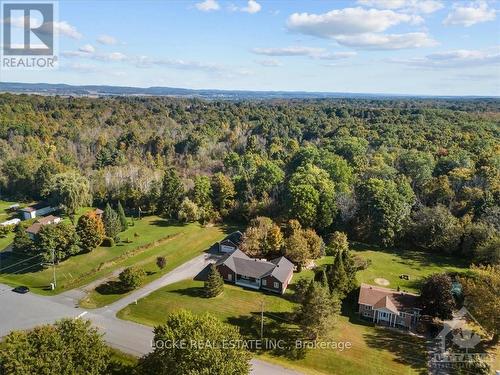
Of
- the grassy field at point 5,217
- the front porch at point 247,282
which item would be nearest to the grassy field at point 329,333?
the front porch at point 247,282

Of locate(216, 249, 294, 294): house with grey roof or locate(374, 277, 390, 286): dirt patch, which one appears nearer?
locate(216, 249, 294, 294): house with grey roof

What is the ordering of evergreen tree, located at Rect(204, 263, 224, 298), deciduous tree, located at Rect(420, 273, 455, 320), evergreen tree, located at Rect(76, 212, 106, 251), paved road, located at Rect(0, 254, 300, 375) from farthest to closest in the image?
1. evergreen tree, located at Rect(76, 212, 106, 251)
2. evergreen tree, located at Rect(204, 263, 224, 298)
3. deciduous tree, located at Rect(420, 273, 455, 320)
4. paved road, located at Rect(0, 254, 300, 375)

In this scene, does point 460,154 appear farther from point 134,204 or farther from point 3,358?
point 3,358

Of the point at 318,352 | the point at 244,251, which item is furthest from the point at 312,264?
the point at 318,352

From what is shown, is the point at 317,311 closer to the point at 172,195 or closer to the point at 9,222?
the point at 172,195

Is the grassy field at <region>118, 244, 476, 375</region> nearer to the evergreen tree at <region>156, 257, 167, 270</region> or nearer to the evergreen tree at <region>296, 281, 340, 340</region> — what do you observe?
the evergreen tree at <region>296, 281, 340, 340</region>

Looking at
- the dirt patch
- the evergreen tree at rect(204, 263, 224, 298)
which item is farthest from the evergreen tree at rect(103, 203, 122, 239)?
the dirt patch
